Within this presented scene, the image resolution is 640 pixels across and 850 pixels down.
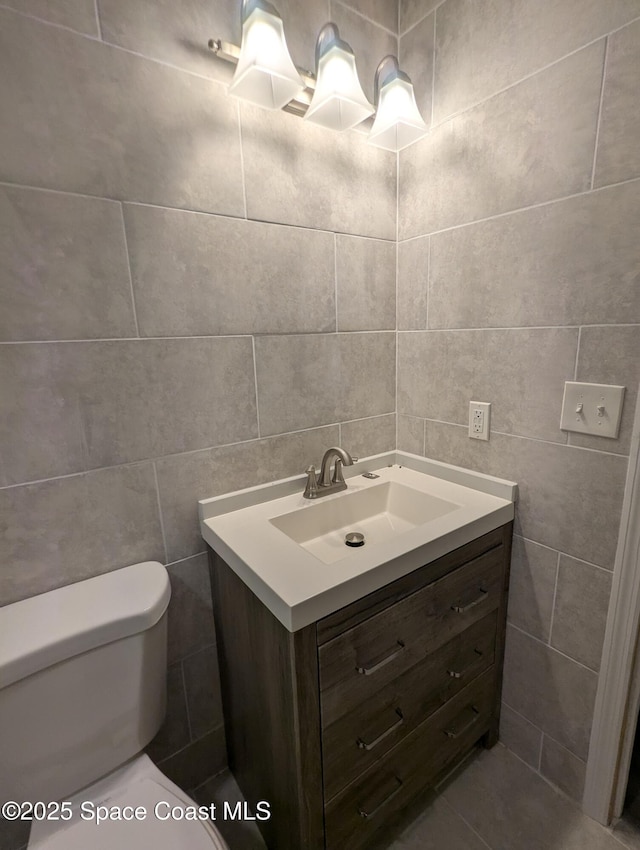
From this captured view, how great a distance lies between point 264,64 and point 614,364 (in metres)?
1.07

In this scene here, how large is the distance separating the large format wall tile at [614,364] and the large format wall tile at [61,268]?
1.12 m

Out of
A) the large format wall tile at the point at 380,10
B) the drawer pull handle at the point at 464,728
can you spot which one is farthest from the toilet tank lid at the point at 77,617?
the large format wall tile at the point at 380,10

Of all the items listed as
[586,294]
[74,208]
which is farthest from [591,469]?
[74,208]

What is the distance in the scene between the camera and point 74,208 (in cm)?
85

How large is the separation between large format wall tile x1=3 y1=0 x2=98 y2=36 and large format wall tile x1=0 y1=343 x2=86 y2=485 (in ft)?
2.12

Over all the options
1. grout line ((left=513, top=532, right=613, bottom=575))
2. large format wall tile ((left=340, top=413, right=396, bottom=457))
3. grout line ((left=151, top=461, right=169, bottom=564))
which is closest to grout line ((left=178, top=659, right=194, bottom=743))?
grout line ((left=151, top=461, right=169, bottom=564))

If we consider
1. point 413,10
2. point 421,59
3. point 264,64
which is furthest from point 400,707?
point 413,10

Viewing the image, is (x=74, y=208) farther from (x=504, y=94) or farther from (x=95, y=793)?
(x=95, y=793)

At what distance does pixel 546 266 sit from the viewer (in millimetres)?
1019

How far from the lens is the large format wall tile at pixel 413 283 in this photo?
1.33 meters

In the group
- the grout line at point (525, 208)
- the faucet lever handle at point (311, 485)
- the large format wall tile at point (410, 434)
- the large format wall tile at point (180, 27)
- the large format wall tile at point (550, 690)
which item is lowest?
the large format wall tile at point (550, 690)

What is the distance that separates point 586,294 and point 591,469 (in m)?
0.44

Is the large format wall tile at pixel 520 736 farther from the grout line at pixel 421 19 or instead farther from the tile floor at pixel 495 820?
the grout line at pixel 421 19

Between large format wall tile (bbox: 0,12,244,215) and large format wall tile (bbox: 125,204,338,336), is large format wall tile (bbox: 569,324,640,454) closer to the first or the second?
large format wall tile (bbox: 125,204,338,336)
